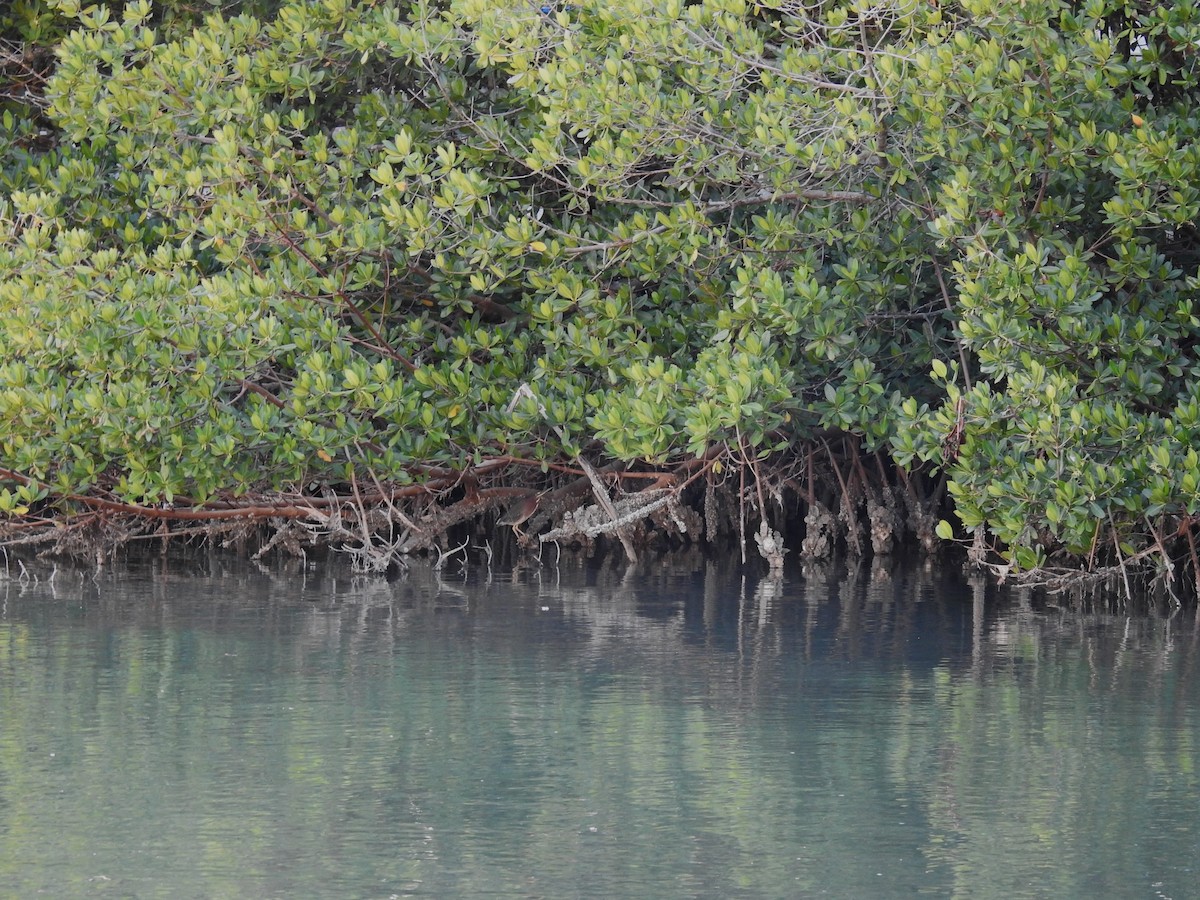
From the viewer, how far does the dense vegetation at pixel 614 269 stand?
9055 millimetres

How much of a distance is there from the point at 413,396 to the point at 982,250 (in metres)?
3.26

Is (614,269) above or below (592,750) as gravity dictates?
above

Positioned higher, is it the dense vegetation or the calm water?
the dense vegetation

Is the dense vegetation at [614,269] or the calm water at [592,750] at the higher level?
the dense vegetation at [614,269]

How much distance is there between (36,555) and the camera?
1197 centimetres

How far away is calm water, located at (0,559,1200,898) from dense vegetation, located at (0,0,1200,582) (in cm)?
110

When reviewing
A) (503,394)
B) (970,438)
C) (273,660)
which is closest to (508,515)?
(503,394)

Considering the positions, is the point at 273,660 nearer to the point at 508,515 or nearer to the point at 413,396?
the point at 413,396

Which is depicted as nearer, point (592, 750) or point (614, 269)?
point (592, 750)

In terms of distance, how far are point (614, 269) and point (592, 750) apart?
523 cm

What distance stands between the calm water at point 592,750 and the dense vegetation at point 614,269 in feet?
3.61

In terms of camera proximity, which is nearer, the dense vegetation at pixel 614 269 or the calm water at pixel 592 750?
the calm water at pixel 592 750

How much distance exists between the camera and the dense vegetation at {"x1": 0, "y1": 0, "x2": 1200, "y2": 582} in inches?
356

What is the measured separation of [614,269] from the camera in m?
10.8
